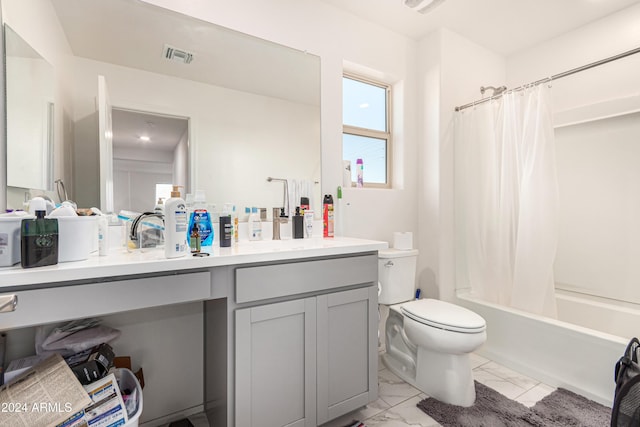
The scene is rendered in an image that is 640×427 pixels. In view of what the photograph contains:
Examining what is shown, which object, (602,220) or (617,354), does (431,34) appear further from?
(617,354)

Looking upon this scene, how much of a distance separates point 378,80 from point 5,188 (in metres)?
2.27

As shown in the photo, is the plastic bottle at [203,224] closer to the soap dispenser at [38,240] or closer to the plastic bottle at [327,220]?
the soap dispenser at [38,240]

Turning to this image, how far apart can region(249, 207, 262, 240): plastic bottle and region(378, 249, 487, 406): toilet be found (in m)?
0.78

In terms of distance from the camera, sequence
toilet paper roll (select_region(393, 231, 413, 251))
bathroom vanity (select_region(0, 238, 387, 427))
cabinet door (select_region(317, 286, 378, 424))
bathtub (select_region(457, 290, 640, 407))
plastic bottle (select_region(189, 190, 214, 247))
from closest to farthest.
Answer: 1. bathroom vanity (select_region(0, 238, 387, 427))
2. plastic bottle (select_region(189, 190, 214, 247))
3. cabinet door (select_region(317, 286, 378, 424))
4. bathtub (select_region(457, 290, 640, 407))
5. toilet paper roll (select_region(393, 231, 413, 251))

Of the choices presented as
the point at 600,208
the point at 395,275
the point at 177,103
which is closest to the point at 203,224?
the point at 177,103

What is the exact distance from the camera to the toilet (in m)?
1.54

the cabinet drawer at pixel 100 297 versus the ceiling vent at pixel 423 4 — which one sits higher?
the ceiling vent at pixel 423 4

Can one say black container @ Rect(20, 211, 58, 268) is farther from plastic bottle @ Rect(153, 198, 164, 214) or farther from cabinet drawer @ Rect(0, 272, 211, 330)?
plastic bottle @ Rect(153, 198, 164, 214)

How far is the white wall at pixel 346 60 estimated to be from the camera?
1.68 meters

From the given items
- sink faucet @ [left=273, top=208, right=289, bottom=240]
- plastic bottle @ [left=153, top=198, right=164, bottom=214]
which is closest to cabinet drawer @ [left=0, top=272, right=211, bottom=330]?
plastic bottle @ [left=153, top=198, right=164, bottom=214]

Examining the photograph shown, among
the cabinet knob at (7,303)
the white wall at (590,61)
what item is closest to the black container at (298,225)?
the cabinet knob at (7,303)

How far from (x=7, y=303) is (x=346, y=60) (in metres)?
2.05

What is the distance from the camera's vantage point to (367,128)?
7.55 feet

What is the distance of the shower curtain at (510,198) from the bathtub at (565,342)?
13 cm
